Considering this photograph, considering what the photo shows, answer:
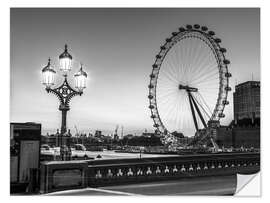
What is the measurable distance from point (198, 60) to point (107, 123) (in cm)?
225

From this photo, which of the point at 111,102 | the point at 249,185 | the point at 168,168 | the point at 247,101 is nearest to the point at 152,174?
the point at 168,168

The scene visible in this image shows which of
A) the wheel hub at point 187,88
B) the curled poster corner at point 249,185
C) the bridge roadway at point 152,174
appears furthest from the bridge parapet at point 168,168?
the wheel hub at point 187,88

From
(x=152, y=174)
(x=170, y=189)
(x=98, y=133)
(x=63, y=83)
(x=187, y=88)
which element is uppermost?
(x=187, y=88)

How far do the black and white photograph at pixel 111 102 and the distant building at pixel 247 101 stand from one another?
2 centimetres

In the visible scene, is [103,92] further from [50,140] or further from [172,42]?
[172,42]

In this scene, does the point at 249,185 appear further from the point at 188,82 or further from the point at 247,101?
the point at 188,82

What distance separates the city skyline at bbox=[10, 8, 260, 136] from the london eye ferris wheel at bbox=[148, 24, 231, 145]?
0.74m

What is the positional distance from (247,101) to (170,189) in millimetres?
1895

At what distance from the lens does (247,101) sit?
6.16m

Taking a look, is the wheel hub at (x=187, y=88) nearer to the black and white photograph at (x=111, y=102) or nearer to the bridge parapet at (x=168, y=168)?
the black and white photograph at (x=111, y=102)
